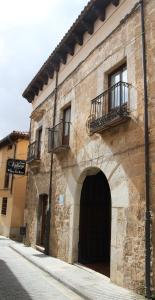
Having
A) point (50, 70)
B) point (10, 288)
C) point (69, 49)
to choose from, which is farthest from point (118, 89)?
point (50, 70)

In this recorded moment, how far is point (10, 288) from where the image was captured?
19.5 ft

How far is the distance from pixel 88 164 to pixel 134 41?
3.33 m

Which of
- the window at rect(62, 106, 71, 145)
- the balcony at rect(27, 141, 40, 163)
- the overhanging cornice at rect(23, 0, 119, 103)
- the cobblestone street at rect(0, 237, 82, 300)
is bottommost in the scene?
the cobblestone street at rect(0, 237, 82, 300)

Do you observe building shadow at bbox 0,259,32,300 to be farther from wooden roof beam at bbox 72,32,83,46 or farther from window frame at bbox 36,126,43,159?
wooden roof beam at bbox 72,32,83,46

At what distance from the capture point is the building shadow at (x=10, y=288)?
5359 millimetres

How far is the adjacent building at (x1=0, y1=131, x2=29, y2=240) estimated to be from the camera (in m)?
16.8

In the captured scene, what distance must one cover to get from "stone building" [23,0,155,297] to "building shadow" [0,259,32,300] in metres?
1.90

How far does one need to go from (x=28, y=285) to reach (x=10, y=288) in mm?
404

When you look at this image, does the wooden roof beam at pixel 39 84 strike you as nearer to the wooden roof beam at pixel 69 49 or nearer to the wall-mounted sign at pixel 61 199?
the wooden roof beam at pixel 69 49

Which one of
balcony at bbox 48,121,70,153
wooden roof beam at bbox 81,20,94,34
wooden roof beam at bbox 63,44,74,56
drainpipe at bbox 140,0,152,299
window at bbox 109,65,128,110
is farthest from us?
wooden roof beam at bbox 63,44,74,56

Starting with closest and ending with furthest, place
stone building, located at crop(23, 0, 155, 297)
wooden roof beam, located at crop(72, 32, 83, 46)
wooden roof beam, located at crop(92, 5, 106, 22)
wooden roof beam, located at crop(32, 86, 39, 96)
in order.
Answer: stone building, located at crop(23, 0, 155, 297)
wooden roof beam, located at crop(92, 5, 106, 22)
wooden roof beam, located at crop(72, 32, 83, 46)
wooden roof beam, located at crop(32, 86, 39, 96)

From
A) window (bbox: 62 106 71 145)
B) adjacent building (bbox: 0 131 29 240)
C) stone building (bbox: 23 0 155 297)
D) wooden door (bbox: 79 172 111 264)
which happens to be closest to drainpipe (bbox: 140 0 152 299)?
stone building (bbox: 23 0 155 297)

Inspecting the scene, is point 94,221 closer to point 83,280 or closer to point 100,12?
point 83,280

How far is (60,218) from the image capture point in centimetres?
948
